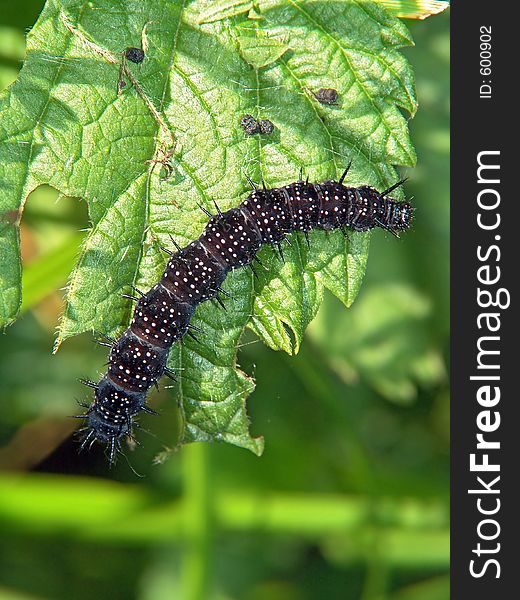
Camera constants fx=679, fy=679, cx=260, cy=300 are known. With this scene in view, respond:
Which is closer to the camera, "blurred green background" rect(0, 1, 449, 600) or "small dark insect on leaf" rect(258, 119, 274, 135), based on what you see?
"small dark insect on leaf" rect(258, 119, 274, 135)

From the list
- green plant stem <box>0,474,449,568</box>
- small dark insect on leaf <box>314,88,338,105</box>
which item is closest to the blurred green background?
green plant stem <box>0,474,449,568</box>

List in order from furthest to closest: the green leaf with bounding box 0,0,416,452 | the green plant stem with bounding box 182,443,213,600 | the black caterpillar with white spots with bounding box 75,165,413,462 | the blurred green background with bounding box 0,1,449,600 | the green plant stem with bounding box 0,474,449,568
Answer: the blurred green background with bounding box 0,1,449,600
the green plant stem with bounding box 0,474,449,568
the green plant stem with bounding box 182,443,213,600
the black caterpillar with white spots with bounding box 75,165,413,462
the green leaf with bounding box 0,0,416,452

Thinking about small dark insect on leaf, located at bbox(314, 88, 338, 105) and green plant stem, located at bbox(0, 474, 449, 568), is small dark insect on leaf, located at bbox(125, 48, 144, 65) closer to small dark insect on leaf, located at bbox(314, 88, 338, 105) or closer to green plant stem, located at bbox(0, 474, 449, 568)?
small dark insect on leaf, located at bbox(314, 88, 338, 105)

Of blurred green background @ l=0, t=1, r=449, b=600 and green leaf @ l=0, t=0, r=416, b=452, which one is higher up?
green leaf @ l=0, t=0, r=416, b=452

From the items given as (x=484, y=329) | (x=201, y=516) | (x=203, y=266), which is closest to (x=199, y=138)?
Answer: (x=203, y=266)

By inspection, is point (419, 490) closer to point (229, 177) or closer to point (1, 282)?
point (229, 177)

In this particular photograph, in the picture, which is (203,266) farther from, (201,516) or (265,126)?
(201,516)

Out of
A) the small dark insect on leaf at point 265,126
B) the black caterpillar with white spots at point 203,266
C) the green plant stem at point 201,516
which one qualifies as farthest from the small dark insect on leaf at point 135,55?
the green plant stem at point 201,516
